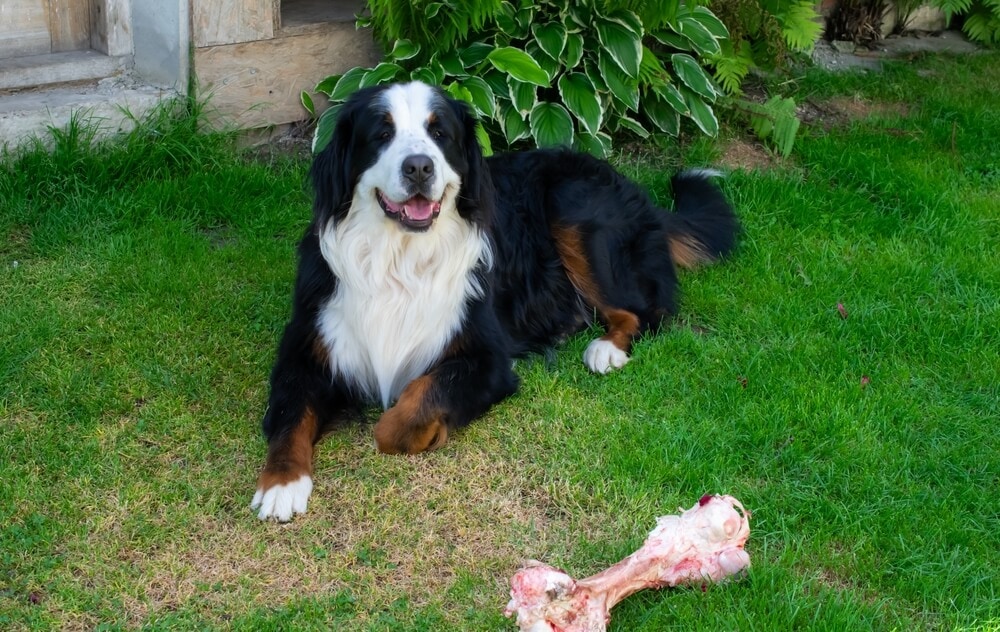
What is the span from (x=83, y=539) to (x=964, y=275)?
3.71 meters

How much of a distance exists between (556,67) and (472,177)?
1882 millimetres

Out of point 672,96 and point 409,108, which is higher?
point 409,108

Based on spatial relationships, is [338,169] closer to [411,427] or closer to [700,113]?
[411,427]

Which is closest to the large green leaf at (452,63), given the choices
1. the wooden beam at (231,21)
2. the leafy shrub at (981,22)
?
the wooden beam at (231,21)

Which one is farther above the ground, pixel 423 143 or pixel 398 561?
pixel 423 143

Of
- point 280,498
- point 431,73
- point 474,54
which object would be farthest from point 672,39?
point 280,498

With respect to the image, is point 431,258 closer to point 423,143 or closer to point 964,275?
point 423,143

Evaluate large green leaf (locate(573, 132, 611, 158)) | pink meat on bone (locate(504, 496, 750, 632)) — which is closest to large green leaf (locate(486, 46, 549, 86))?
large green leaf (locate(573, 132, 611, 158))

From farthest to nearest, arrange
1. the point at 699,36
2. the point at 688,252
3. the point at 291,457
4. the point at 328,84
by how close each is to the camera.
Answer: the point at 699,36
the point at 328,84
the point at 688,252
the point at 291,457

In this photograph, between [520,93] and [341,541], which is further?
[520,93]

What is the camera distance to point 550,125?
17.4 ft

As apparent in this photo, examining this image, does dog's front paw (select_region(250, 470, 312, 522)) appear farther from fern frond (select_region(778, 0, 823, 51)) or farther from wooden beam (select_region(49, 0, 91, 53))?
fern frond (select_region(778, 0, 823, 51))

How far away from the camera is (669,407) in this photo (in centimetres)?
365

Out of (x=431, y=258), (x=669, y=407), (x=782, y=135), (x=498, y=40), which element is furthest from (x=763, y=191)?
(x=431, y=258)
